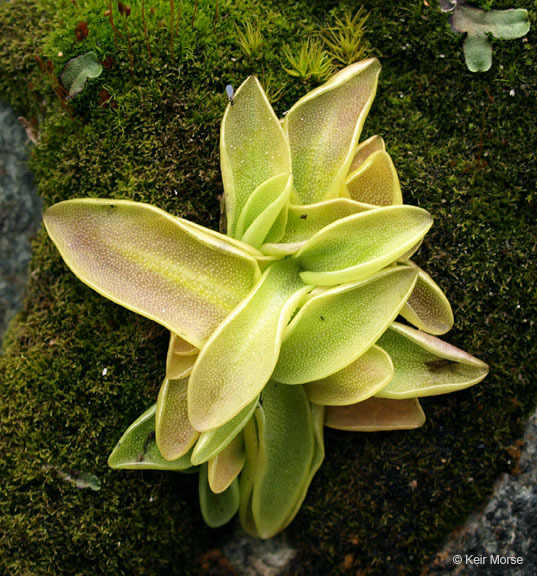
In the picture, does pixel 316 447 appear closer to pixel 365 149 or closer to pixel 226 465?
pixel 226 465

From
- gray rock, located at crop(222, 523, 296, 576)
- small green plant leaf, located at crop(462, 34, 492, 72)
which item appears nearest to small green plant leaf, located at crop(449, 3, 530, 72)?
small green plant leaf, located at crop(462, 34, 492, 72)

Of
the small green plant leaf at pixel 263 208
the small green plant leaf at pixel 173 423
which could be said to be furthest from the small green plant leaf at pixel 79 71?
the small green plant leaf at pixel 173 423

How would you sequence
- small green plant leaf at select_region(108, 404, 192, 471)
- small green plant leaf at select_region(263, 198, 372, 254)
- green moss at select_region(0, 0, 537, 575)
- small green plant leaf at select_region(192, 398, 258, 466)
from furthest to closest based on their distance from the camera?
green moss at select_region(0, 0, 537, 575), small green plant leaf at select_region(108, 404, 192, 471), small green plant leaf at select_region(263, 198, 372, 254), small green plant leaf at select_region(192, 398, 258, 466)

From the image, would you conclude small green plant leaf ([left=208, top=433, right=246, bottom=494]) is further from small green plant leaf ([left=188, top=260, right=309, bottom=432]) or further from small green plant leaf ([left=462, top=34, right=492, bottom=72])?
small green plant leaf ([left=462, top=34, right=492, bottom=72])

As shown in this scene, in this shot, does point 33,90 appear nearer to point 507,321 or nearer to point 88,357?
point 88,357

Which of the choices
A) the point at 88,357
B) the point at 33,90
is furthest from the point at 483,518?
the point at 33,90

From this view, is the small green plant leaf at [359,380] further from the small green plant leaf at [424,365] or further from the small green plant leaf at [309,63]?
the small green plant leaf at [309,63]
